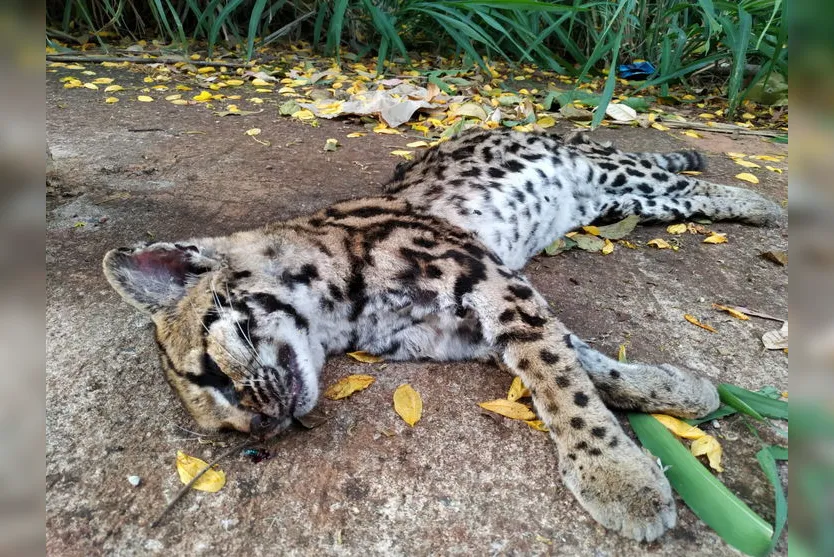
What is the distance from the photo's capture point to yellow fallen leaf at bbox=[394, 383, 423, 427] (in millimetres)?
2621

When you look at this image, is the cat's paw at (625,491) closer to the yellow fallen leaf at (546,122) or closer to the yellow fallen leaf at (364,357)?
the yellow fallen leaf at (364,357)

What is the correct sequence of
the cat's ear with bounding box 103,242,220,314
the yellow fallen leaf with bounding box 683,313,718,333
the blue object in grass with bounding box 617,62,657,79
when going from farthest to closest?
the blue object in grass with bounding box 617,62,657,79
the yellow fallen leaf with bounding box 683,313,718,333
the cat's ear with bounding box 103,242,220,314

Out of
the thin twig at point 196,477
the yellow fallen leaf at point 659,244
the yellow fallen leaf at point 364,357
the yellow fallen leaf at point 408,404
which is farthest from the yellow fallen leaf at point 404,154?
the thin twig at point 196,477

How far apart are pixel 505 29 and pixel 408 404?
7.45 m

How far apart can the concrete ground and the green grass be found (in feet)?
9.63

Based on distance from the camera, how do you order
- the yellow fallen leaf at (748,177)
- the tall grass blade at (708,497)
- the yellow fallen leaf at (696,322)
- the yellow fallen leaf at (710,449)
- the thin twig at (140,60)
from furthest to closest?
the thin twig at (140,60) < the yellow fallen leaf at (748,177) < the yellow fallen leaf at (696,322) < the yellow fallen leaf at (710,449) < the tall grass blade at (708,497)

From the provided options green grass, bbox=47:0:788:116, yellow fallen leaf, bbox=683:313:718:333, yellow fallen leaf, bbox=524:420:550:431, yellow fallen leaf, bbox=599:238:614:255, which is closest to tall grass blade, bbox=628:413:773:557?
yellow fallen leaf, bbox=524:420:550:431

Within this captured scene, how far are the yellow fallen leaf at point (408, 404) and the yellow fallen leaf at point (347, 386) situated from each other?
18 centimetres

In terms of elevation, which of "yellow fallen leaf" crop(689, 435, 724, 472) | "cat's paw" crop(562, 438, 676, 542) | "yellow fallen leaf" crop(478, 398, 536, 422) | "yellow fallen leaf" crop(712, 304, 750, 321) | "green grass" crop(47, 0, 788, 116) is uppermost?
"green grass" crop(47, 0, 788, 116)

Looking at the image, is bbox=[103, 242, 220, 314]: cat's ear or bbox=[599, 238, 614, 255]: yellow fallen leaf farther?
bbox=[599, 238, 614, 255]: yellow fallen leaf

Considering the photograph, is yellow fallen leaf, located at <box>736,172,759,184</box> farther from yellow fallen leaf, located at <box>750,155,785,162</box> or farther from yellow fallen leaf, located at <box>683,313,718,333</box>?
yellow fallen leaf, located at <box>683,313,718,333</box>

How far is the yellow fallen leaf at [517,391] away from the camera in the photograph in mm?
2760

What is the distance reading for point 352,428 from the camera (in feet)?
8.54

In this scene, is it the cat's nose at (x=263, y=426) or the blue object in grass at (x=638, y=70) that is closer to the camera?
the cat's nose at (x=263, y=426)
